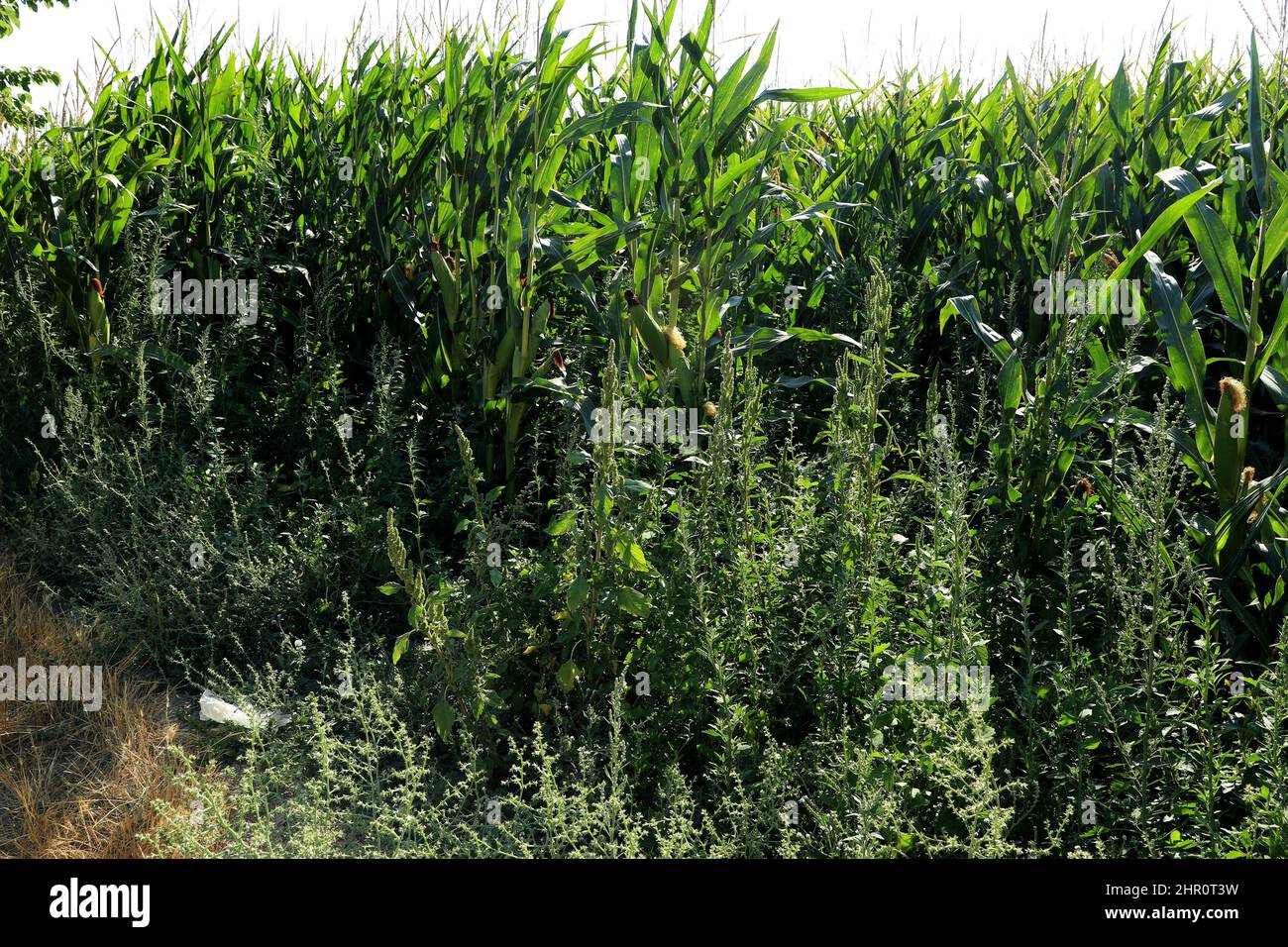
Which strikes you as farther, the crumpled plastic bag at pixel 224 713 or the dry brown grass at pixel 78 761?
the crumpled plastic bag at pixel 224 713

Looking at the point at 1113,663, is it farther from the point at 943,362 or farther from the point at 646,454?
the point at 943,362

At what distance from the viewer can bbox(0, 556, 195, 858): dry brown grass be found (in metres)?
3.13

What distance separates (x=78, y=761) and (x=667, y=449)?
2185 mm

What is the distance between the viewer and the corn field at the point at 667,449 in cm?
295

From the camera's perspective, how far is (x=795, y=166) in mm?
6258

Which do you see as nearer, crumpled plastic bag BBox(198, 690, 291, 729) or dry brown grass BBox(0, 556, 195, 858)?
dry brown grass BBox(0, 556, 195, 858)

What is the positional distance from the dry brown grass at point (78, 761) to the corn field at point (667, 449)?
152 mm

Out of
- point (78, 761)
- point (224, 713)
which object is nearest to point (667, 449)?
point (224, 713)

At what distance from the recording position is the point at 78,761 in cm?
355

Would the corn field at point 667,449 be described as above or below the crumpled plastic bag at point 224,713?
above

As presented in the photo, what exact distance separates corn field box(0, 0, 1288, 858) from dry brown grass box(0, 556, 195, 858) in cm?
15

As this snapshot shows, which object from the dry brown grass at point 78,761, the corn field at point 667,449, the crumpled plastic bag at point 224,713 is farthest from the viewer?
the crumpled plastic bag at point 224,713

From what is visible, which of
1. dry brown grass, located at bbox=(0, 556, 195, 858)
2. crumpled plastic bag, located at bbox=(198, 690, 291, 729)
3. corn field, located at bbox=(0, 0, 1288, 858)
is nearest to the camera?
corn field, located at bbox=(0, 0, 1288, 858)

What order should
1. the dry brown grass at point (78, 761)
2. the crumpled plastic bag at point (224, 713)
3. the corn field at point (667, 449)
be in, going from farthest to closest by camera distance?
the crumpled plastic bag at point (224, 713), the dry brown grass at point (78, 761), the corn field at point (667, 449)
